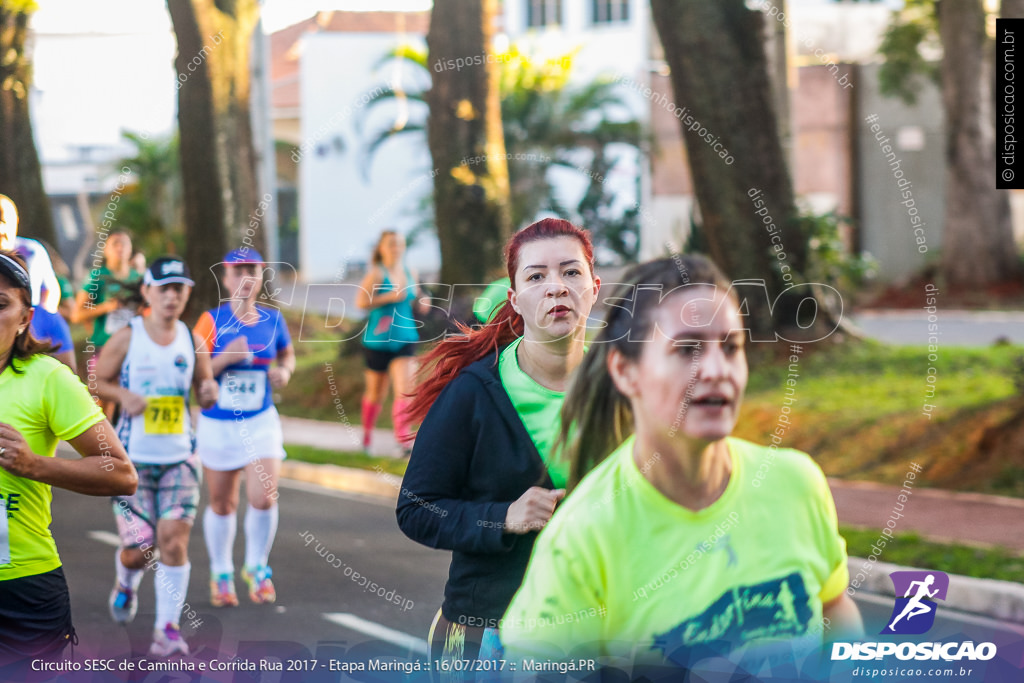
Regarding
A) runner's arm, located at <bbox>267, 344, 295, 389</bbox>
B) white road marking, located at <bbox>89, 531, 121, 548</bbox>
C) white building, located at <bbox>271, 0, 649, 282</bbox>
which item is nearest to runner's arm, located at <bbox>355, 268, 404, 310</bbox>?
white road marking, located at <bbox>89, 531, 121, 548</bbox>

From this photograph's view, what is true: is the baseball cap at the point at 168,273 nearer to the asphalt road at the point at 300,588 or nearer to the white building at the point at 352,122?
the asphalt road at the point at 300,588

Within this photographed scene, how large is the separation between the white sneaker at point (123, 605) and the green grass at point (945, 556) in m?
4.00

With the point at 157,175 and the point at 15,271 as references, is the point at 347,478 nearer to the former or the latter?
the point at 15,271

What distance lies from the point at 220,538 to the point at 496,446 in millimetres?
4067

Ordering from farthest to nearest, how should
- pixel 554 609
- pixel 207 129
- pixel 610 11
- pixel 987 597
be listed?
pixel 610 11 < pixel 207 129 < pixel 987 597 < pixel 554 609

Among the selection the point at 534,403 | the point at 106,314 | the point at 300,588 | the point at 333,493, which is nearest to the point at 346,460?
the point at 333,493

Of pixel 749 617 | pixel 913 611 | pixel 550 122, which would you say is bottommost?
pixel 913 611

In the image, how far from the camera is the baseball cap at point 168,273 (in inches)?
250

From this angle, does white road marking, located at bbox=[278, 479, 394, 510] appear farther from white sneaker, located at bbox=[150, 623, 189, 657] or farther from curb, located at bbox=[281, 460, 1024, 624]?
white sneaker, located at bbox=[150, 623, 189, 657]

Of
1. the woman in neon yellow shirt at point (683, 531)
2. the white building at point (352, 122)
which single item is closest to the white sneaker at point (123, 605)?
the woman in neon yellow shirt at point (683, 531)

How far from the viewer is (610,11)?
129ft

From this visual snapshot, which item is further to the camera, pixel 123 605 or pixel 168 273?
pixel 123 605

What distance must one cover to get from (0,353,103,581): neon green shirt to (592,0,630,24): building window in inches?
1439

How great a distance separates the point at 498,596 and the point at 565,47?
30725 mm
